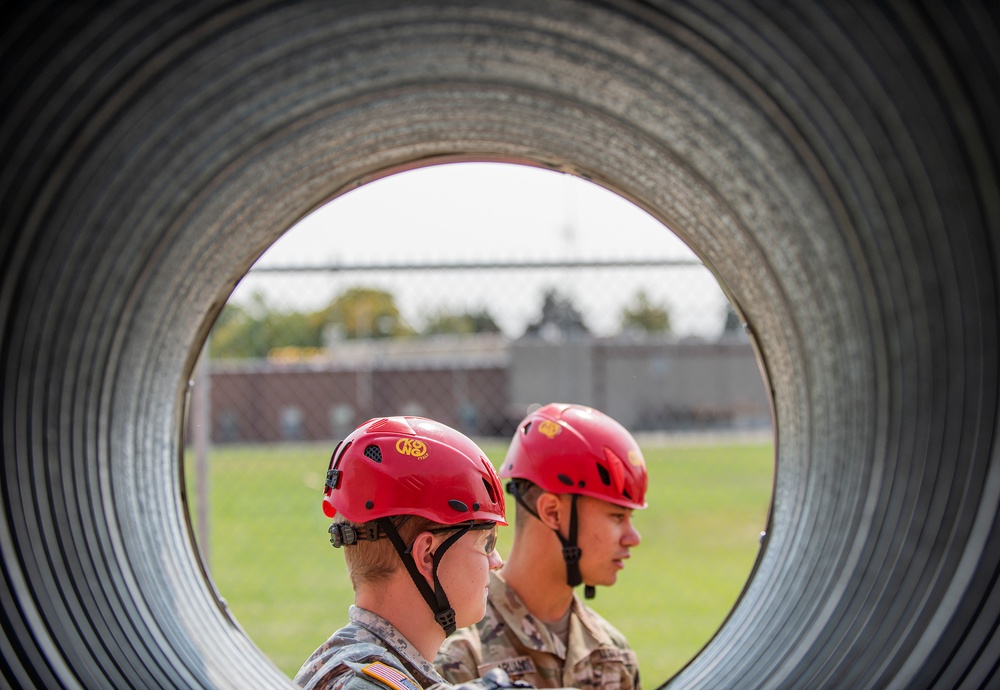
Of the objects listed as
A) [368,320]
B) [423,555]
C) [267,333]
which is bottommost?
[423,555]

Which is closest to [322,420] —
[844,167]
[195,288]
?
[195,288]

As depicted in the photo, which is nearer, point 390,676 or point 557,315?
point 390,676

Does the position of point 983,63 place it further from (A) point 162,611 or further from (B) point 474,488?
(A) point 162,611

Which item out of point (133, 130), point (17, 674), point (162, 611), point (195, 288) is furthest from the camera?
point (195, 288)

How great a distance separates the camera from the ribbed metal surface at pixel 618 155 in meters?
1.88

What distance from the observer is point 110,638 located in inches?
86.0

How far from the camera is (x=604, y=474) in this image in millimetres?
3453

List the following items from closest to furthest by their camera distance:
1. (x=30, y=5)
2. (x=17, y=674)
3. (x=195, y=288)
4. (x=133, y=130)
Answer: (x=30, y=5) < (x=17, y=674) < (x=133, y=130) < (x=195, y=288)

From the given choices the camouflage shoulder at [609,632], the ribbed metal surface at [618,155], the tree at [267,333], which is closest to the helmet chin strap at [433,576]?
the ribbed metal surface at [618,155]

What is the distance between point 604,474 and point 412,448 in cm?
104

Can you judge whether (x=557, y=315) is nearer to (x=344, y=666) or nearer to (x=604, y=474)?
(x=604, y=474)

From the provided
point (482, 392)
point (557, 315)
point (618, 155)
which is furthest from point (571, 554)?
point (482, 392)

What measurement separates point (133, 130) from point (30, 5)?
0.40 m

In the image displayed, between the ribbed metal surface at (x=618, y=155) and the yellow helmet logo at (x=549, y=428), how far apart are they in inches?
36.9
